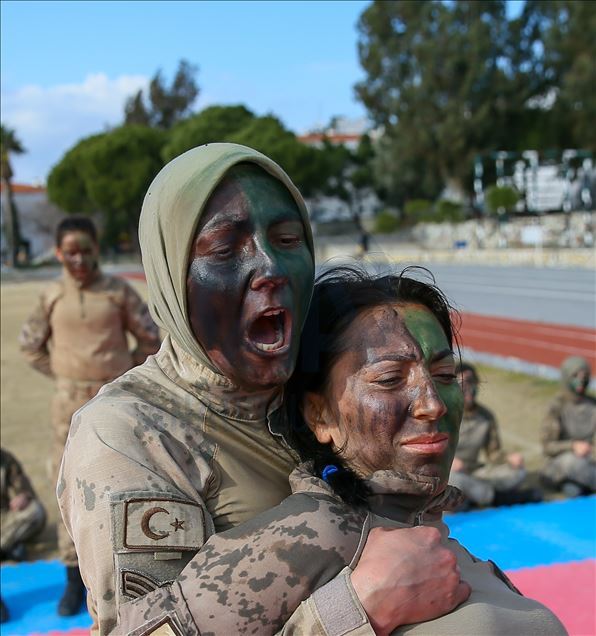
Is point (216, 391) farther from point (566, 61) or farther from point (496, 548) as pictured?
point (566, 61)

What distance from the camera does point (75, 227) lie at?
4898mm

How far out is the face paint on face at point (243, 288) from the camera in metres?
1.31

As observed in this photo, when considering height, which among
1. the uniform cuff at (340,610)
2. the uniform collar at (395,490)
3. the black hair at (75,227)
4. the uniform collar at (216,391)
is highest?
the black hair at (75,227)

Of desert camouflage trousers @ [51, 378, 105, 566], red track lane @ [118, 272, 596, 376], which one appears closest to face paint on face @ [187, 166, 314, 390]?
desert camouflage trousers @ [51, 378, 105, 566]

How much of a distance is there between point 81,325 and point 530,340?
367 inches

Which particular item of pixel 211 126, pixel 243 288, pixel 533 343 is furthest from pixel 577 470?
pixel 211 126

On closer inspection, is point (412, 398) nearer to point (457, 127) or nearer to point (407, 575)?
point (407, 575)

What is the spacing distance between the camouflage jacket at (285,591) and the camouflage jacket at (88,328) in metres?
3.75

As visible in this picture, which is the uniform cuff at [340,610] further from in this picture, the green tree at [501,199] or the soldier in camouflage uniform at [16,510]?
the green tree at [501,199]

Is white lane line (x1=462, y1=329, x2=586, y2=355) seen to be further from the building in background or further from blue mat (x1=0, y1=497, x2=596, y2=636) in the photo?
the building in background

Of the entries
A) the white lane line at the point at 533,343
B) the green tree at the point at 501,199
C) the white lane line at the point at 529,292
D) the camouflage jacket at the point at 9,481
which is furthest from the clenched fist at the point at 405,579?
the green tree at the point at 501,199

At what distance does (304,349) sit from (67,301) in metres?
3.71

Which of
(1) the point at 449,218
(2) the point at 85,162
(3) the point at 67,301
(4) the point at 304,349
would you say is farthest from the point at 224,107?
(4) the point at 304,349

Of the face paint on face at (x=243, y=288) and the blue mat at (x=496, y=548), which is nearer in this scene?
the face paint on face at (x=243, y=288)
